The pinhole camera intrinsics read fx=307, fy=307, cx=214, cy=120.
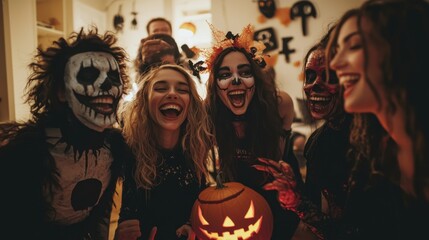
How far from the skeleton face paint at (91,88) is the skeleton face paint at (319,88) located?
2.98ft

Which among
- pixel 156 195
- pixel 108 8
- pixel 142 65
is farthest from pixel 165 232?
A: pixel 108 8

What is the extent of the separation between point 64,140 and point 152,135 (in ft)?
1.57

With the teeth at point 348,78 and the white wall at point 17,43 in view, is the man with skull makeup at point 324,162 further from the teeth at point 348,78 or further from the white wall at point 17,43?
the white wall at point 17,43

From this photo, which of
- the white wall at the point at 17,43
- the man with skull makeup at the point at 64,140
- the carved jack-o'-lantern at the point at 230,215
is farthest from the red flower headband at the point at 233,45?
the white wall at the point at 17,43

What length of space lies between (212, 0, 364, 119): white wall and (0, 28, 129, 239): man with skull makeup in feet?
9.66

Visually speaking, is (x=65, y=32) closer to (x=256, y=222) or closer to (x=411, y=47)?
(x=256, y=222)

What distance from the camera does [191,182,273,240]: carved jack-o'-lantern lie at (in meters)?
1.34

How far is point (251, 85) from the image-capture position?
184 cm

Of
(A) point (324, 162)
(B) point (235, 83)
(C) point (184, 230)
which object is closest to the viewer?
(A) point (324, 162)

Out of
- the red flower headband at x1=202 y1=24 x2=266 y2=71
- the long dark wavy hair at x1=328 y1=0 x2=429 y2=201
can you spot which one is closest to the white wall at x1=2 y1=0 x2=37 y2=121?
the red flower headband at x1=202 y1=24 x2=266 y2=71

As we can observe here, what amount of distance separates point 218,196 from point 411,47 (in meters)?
0.92

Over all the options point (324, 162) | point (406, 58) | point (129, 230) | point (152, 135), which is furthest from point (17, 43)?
point (406, 58)

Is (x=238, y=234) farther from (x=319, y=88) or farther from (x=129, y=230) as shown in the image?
(x=319, y=88)

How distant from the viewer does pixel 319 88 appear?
1442 mm
